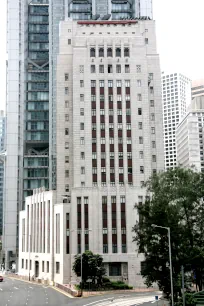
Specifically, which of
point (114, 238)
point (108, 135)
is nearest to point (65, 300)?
point (114, 238)

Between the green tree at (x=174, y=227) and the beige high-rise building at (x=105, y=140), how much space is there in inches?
1392

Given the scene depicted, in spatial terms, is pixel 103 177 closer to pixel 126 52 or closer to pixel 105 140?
pixel 105 140

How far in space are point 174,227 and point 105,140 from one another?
49.2 metres

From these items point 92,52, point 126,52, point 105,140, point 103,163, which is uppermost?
point 92,52

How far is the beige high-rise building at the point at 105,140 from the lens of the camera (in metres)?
92.6

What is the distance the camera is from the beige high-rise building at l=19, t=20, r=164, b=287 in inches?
3647

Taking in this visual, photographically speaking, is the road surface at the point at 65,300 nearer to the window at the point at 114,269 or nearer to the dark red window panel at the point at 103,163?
the window at the point at 114,269

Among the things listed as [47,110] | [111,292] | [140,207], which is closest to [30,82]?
[47,110]

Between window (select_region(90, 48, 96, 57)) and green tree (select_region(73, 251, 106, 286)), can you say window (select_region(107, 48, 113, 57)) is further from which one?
green tree (select_region(73, 251, 106, 286))

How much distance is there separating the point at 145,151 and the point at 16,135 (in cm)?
6576

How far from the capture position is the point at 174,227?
2119 inches

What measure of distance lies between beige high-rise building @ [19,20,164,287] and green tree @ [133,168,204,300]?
35350 mm

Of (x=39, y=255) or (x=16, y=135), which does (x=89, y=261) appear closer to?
(x=39, y=255)

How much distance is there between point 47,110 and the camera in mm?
158625
